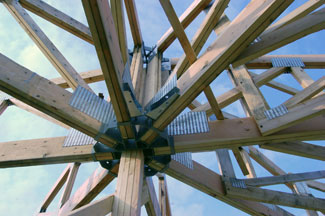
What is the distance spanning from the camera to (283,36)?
5.30ft

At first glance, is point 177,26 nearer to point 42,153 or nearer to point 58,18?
point 42,153

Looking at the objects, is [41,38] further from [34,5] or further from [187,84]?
[187,84]

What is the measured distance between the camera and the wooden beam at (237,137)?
1777mm

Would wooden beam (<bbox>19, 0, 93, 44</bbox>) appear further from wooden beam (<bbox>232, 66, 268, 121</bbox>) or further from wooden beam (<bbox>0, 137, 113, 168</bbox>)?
wooden beam (<bbox>232, 66, 268, 121</bbox>)

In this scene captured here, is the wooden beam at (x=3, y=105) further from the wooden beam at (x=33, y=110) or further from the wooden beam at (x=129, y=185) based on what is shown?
the wooden beam at (x=129, y=185)

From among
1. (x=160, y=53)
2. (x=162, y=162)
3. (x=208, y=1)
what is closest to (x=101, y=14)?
(x=162, y=162)

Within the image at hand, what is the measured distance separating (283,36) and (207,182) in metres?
1.50

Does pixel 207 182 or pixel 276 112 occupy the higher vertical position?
pixel 276 112

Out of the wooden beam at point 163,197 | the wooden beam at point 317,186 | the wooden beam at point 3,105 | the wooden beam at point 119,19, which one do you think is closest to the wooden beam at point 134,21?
the wooden beam at point 119,19

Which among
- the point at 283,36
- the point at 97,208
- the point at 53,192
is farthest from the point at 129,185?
the point at 53,192

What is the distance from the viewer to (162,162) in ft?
6.22

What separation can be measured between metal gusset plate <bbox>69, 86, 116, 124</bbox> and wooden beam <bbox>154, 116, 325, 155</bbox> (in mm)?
440

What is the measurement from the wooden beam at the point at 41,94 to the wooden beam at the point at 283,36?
107 cm

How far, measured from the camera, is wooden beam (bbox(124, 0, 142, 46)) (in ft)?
8.91
